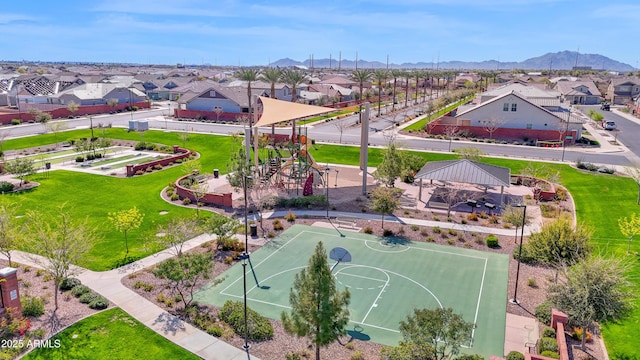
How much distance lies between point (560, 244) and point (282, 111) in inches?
1110

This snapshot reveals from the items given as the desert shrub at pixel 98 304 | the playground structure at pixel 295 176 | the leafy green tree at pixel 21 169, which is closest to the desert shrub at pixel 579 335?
the desert shrub at pixel 98 304

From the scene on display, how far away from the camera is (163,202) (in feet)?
132

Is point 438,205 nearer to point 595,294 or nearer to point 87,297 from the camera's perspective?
point 595,294

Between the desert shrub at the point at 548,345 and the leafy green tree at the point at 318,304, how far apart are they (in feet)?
28.7

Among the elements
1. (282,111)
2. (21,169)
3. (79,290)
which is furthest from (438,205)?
(21,169)

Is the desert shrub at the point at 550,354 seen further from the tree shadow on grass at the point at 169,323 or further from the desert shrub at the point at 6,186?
the desert shrub at the point at 6,186

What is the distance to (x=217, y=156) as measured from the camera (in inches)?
2325

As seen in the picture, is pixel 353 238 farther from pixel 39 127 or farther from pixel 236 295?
pixel 39 127

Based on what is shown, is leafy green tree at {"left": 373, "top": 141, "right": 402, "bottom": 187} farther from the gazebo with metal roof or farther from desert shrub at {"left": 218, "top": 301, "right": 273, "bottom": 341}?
desert shrub at {"left": 218, "top": 301, "right": 273, "bottom": 341}

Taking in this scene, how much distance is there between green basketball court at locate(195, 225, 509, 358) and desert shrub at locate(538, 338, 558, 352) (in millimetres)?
1611

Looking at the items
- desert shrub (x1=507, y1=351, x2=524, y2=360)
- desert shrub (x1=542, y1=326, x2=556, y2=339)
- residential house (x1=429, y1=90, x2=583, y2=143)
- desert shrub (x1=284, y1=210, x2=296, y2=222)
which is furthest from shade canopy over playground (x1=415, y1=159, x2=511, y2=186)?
residential house (x1=429, y1=90, x2=583, y2=143)

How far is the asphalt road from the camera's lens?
60.0 m

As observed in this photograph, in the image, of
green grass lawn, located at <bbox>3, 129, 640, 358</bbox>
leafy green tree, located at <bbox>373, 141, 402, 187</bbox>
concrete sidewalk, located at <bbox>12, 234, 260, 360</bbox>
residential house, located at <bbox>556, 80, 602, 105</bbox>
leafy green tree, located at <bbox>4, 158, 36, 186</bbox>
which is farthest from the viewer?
residential house, located at <bbox>556, 80, 602, 105</bbox>

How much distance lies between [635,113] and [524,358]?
103 m
